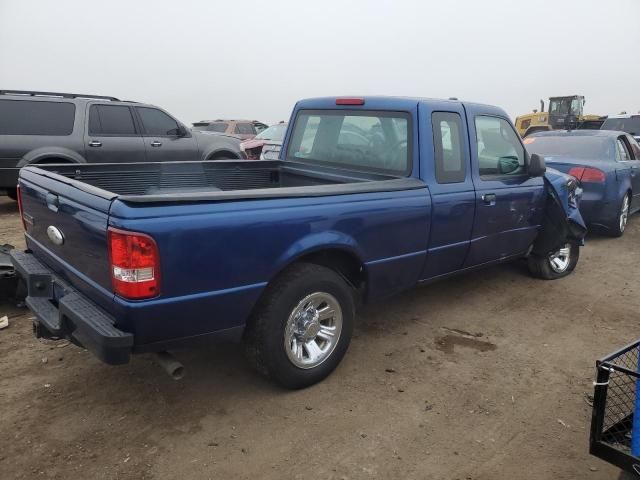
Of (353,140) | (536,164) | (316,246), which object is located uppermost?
(353,140)

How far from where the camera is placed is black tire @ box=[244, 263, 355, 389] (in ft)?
9.79

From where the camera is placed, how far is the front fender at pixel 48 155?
778cm

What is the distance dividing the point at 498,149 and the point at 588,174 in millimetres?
3535

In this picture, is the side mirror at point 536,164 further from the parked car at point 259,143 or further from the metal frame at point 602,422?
the parked car at point 259,143

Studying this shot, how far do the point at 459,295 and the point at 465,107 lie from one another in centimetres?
185

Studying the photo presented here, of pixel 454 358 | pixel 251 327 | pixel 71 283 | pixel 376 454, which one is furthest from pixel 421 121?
pixel 71 283

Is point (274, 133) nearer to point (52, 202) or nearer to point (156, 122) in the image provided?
point (156, 122)

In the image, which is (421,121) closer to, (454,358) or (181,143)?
(454,358)

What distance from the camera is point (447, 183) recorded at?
13.0 feet

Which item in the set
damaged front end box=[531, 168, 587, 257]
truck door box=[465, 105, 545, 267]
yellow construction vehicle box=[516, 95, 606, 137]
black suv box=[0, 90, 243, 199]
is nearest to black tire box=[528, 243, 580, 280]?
damaged front end box=[531, 168, 587, 257]

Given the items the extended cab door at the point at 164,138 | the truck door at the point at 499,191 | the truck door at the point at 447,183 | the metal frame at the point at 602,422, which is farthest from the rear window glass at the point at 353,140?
the extended cab door at the point at 164,138

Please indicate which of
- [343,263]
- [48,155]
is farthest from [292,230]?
[48,155]

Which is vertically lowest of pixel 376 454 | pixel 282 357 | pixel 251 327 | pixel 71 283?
pixel 376 454

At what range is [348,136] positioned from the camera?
4.38m
